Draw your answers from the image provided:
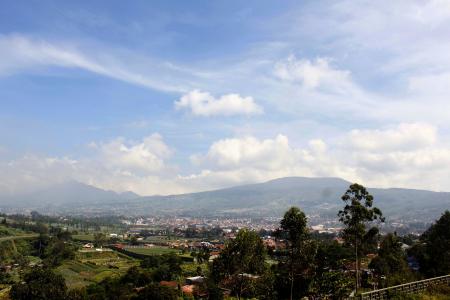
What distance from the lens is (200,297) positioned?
4725 cm

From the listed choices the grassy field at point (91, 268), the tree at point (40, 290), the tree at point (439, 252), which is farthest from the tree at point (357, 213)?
the grassy field at point (91, 268)

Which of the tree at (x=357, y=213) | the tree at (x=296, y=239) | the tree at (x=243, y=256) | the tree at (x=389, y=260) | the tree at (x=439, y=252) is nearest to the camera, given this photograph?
the tree at (x=296, y=239)

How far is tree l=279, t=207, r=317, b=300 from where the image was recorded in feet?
83.4

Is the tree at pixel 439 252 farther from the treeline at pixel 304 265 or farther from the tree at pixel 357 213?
the tree at pixel 357 213

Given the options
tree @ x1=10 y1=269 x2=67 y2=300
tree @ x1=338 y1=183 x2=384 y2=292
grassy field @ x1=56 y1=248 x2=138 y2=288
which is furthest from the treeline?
grassy field @ x1=56 y1=248 x2=138 y2=288

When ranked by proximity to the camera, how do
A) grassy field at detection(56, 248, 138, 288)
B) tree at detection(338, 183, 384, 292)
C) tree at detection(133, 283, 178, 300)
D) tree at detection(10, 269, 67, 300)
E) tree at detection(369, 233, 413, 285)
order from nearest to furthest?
tree at detection(338, 183, 384, 292) → tree at detection(369, 233, 413, 285) → tree at detection(133, 283, 178, 300) → tree at detection(10, 269, 67, 300) → grassy field at detection(56, 248, 138, 288)

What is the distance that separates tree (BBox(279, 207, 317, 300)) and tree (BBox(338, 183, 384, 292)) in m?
3.34

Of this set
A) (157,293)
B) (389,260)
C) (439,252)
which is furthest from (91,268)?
(439,252)

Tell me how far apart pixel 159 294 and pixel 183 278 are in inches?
868

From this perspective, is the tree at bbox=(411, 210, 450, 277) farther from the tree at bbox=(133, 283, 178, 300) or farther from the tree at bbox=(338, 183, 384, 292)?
the tree at bbox=(133, 283, 178, 300)

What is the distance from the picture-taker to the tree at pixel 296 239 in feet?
83.4

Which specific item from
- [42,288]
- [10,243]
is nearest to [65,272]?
[42,288]

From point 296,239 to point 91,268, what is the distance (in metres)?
69.1

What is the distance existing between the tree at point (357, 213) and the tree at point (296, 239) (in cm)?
334
